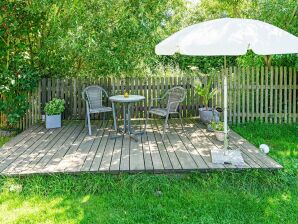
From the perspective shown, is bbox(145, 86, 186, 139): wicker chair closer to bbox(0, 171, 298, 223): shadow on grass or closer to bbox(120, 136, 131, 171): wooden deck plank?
bbox(120, 136, 131, 171): wooden deck plank

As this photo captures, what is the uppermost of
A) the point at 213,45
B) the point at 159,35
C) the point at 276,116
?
the point at 159,35

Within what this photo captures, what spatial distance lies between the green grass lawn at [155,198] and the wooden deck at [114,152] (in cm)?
17

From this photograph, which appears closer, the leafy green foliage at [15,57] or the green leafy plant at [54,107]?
the leafy green foliage at [15,57]

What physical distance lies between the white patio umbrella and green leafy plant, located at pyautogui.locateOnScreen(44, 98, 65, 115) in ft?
12.8

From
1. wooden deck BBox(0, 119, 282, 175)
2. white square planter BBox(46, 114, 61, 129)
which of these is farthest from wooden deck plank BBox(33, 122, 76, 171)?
white square planter BBox(46, 114, 61, 129)

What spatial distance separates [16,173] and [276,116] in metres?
5.95

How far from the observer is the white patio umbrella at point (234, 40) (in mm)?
4363

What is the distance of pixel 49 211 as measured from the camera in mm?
3988

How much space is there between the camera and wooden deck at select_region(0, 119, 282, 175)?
4.88 m

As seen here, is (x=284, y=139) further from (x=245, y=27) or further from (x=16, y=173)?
(x=16, y=173)

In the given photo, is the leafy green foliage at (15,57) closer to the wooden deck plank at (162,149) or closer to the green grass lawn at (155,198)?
the wooden deck plank at (162,149)

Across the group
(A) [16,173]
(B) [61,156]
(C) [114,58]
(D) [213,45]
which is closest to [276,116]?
(C) [114,58]

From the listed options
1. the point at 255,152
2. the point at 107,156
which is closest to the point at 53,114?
the point at 107,156

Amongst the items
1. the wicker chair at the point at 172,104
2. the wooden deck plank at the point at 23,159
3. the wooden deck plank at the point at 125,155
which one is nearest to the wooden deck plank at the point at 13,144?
the wooden deck plank at the point at 23,159
